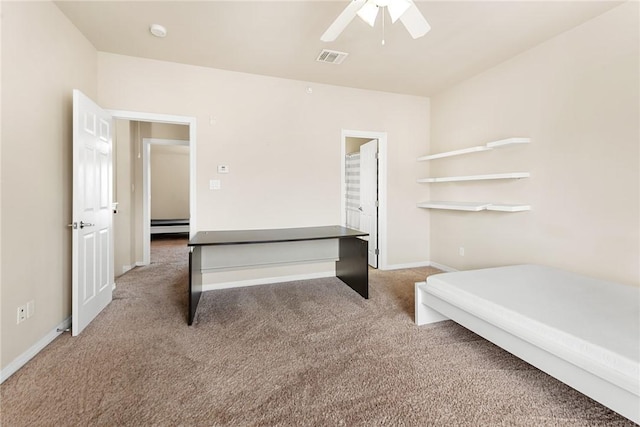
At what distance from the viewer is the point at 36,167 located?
1.98m

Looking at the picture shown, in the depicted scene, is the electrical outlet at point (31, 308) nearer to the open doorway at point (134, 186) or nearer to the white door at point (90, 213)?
the white door at point (90, 213)

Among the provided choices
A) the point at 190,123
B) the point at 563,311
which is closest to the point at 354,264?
the point at 563,311

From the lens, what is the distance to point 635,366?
3.81ft

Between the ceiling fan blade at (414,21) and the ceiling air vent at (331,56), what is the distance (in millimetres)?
1165

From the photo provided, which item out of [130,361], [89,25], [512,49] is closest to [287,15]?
[89,25]

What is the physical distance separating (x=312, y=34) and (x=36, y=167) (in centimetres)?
247

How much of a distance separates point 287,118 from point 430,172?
239 cm

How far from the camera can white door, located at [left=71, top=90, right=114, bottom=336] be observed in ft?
7.23

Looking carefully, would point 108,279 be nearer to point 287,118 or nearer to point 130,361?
point 130,361

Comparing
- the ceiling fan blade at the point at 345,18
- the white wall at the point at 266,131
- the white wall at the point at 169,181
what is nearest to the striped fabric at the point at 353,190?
the white wall at the point at 266,131

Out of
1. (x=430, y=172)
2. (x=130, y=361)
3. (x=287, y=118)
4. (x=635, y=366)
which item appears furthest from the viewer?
(x=430, y=172)

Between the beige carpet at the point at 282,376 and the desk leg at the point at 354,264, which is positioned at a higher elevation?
the desk leg at the point at 354,264

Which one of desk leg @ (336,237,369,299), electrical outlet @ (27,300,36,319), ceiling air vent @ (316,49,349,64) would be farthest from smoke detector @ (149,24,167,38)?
desk leg @ (336,237,369,299)

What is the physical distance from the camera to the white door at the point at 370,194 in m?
4.25
